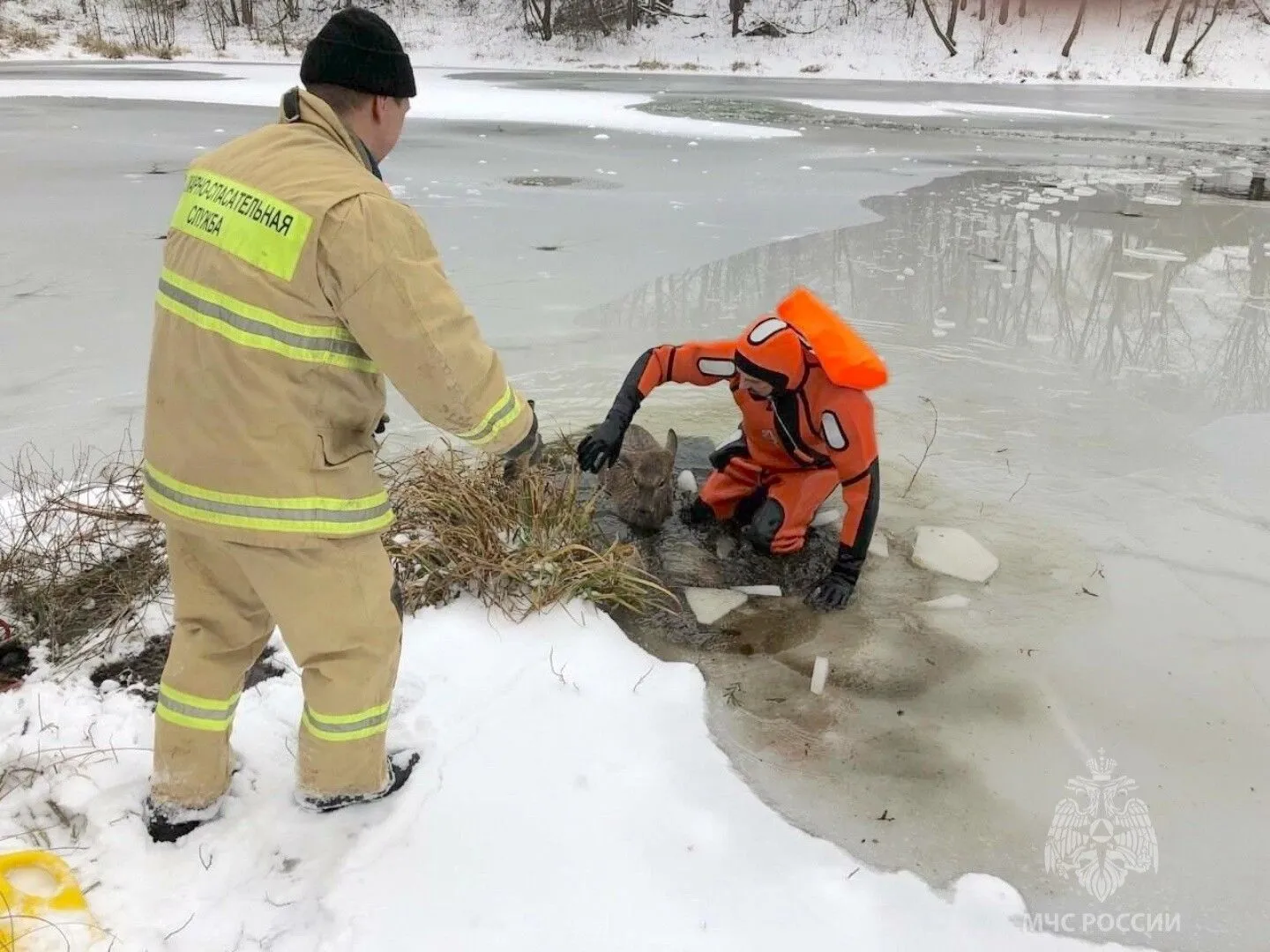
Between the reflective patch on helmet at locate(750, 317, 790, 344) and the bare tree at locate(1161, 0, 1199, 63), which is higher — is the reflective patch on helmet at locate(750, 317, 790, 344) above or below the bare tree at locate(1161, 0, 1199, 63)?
below

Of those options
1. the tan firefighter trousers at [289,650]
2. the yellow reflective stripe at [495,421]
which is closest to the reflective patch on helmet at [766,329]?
the yellow reflective stripe at [495,421]

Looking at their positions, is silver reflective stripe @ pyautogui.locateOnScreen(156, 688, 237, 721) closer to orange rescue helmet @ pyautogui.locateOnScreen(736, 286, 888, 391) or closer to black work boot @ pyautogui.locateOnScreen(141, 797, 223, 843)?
black work boot @ pyautogui.locateOnScreen(141, 797, 223, 843)

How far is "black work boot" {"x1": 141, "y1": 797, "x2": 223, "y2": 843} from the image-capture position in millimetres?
1684

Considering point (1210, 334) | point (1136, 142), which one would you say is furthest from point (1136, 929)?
point (1136, 142)

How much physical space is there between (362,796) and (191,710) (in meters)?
0.38

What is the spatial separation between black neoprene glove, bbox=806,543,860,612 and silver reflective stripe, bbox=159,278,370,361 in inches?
67.9

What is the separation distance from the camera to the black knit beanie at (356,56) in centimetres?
138

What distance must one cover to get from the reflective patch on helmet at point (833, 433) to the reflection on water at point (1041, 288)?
199cm

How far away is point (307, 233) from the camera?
1273mm

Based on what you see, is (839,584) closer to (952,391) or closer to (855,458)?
(855,458)

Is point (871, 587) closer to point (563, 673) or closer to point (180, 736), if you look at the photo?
point (563, 673)

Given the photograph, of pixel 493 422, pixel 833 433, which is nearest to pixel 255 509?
pixel 493 422

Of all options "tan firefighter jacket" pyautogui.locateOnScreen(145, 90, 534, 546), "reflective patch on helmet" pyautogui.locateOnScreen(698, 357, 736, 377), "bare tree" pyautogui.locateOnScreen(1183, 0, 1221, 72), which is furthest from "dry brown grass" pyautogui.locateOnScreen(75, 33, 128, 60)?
"bare tree" pyautogui.locateOnScreen(1183, 0, 1221, 72)

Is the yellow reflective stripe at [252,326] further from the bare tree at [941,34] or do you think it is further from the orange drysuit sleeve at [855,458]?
the bare tree at [941,34]
